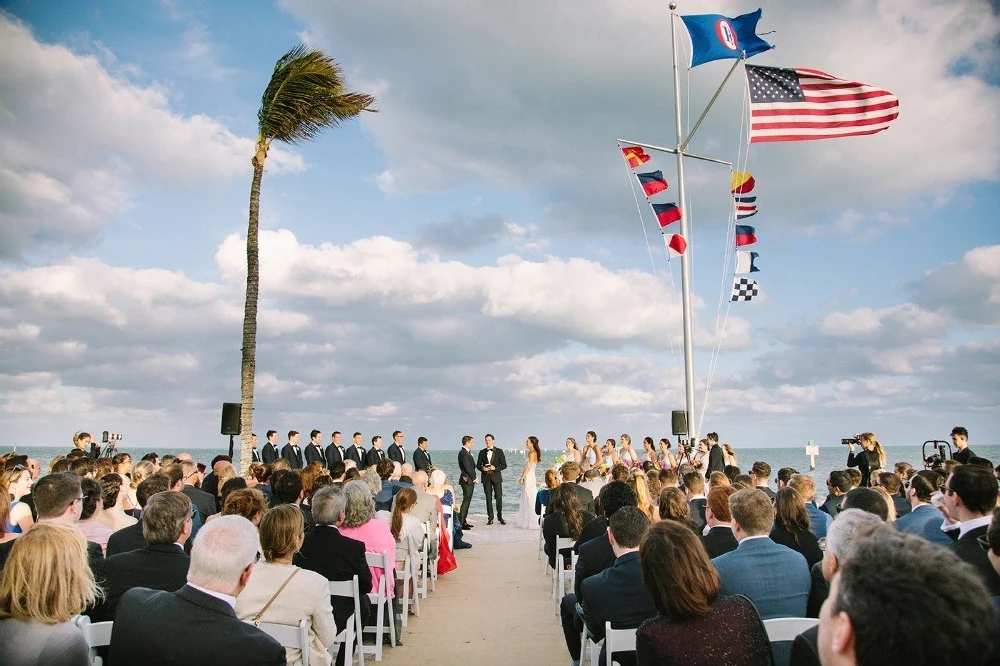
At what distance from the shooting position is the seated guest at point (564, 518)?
6.62 m

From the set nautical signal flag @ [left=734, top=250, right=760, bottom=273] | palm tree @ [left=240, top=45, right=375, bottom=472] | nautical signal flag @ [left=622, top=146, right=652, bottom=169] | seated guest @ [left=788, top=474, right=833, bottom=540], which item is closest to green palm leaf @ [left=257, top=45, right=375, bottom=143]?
palm tree @ [left=240, top=45, right=375, bottom=472]

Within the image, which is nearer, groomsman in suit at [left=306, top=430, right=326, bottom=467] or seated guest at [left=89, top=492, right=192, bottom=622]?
seated guest at [left=89, top=492, right=192, bottom=622]

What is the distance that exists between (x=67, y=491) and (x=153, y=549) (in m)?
1.06

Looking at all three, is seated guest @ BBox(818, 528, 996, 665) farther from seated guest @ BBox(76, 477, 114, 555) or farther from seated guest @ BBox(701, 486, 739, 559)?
seated guest @ BBox(76, 477, 114, 555)

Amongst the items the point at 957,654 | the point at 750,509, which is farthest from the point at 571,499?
the point at 957,654

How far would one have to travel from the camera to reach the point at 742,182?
1442 cm

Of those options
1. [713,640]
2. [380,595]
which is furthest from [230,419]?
[713,640]

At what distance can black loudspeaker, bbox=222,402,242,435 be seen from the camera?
12.5 m

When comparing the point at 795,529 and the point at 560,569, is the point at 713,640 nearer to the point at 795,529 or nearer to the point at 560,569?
the point at 795,529

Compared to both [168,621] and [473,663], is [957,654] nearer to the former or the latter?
[168,621]

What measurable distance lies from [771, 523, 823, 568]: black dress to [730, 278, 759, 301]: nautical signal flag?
1008 cm

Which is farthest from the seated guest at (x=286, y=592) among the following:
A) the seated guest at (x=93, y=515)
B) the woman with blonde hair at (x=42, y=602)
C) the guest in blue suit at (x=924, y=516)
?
the guest in blue suit at (x=924, y=516)

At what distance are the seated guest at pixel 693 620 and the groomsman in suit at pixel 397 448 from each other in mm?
12853

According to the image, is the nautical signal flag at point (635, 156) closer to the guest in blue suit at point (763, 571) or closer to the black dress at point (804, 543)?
the black dress at point (804, 543)
